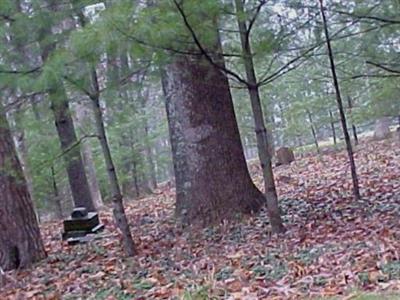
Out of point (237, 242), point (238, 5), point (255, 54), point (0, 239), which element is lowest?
point (237, 242)

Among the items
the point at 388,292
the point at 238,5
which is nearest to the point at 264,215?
the point at 238,5

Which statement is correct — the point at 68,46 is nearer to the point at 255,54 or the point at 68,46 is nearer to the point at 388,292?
the point at 255,54

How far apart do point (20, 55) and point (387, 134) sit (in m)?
12.0

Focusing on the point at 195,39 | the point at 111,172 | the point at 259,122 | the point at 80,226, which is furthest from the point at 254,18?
the point at 80,226

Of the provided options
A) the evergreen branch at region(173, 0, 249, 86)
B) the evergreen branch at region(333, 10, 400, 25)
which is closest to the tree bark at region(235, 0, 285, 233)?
the evergreen branch at region(173, 0, 249, 86)

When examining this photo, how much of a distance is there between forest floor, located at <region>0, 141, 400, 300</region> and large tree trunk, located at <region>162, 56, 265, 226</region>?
1.11 ft

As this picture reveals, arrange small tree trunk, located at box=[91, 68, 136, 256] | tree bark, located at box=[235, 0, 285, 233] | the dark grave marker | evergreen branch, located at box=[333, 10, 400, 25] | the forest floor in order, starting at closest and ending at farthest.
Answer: the forest floor < evergreen branch, located at box=[333, 10, 400, 25] < tree bark, located at box=[235, 0, 285, 233] < small tree trunk, located at box=[91, 68, 136, 256] < the dark grave marker

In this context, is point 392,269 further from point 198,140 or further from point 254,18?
point 198,140

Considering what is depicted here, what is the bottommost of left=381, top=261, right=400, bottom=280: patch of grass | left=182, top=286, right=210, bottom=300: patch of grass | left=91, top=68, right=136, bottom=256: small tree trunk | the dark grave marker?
left=381, top=261, right=400, bottom=280: patch of grass

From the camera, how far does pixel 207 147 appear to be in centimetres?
746

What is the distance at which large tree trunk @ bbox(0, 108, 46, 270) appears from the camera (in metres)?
7.17

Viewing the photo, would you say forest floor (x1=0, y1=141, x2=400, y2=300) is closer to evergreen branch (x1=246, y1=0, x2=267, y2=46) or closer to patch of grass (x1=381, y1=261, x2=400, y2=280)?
patch of grass (x1=381, y1=261, x2=400, y2=280)

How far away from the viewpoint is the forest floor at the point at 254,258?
13.5ft

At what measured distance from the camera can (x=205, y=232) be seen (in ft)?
23.3
